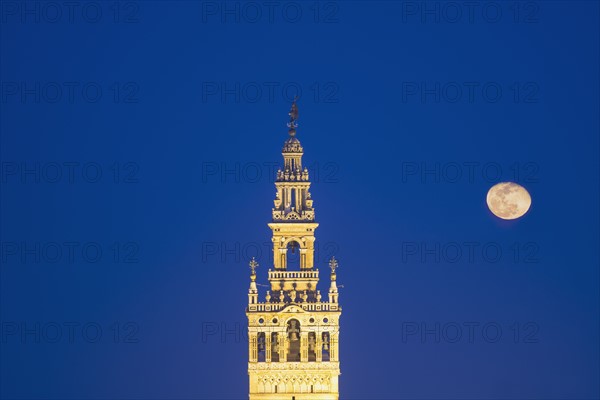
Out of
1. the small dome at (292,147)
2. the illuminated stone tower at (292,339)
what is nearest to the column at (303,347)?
the illuminated stone tower at (292,339)

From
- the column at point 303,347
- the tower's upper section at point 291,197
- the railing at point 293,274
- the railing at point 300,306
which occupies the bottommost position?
the column at point 303,347

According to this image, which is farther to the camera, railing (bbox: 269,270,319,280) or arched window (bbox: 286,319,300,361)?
railing (bbox: 269,270,319,280)

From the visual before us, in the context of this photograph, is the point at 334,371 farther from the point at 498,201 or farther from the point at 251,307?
the point at 498,201

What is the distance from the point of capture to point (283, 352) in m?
82.5

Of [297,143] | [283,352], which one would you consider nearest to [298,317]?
[283,352]

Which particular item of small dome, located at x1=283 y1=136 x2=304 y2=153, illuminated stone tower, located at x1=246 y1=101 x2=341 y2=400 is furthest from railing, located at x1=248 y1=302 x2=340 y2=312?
small dome, located at x1=283 y1=136 x2=304 y2=153

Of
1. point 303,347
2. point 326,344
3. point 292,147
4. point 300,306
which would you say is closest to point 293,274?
point 300,306

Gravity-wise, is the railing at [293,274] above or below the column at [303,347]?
above

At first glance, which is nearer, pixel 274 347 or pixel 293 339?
pixel 274 347

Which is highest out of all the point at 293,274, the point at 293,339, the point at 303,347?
the point at 293,274

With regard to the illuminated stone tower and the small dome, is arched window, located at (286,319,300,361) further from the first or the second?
the small dome

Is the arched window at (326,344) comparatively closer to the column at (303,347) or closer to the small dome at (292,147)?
the column at (303,347)

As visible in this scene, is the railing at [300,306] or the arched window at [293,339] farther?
the arched window at [293,339]

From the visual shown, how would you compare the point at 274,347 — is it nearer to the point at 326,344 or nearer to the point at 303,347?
the point at 303,347
